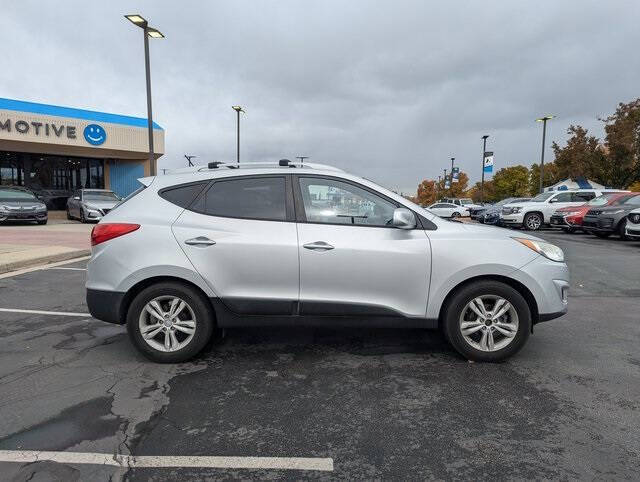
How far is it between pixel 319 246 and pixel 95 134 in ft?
83.0

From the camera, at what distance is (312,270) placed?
3.88 m

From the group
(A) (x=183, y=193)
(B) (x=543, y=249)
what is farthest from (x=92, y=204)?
(B) (x=543, y=249)

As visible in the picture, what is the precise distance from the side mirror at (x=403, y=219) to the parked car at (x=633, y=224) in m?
12.1

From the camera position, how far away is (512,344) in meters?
3.99

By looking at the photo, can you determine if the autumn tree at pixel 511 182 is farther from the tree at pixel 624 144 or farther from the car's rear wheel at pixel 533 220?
the car's rear wheel at pixel 533 220

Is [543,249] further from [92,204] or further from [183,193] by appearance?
[92,204]

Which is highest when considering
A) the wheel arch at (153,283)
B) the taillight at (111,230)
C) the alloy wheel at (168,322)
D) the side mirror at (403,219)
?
the side mirror at (403,219)

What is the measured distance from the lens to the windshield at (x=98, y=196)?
66.7 ft

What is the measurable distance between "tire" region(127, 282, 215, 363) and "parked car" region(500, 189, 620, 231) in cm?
1938

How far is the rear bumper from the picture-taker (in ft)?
13.1

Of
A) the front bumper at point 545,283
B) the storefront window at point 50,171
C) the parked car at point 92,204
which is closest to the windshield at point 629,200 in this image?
the front bumper at point 545,283

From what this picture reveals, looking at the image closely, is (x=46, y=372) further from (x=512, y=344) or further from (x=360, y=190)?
(x=512, y=344)

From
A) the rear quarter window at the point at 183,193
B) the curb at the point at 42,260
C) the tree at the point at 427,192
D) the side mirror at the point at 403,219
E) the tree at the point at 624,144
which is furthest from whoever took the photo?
the tree at the point at 427,192

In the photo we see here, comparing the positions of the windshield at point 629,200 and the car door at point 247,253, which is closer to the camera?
the car door at point 247,253
